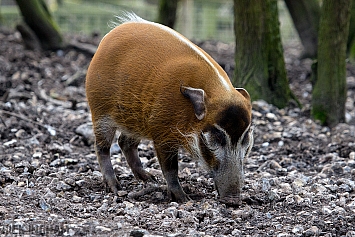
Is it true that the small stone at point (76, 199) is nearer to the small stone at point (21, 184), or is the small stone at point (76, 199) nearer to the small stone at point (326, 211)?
the small stone at point (21, 184)

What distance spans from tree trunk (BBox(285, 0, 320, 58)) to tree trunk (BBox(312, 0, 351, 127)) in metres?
3.34

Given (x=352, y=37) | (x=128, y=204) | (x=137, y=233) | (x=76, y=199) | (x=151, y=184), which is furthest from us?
(x=352, y=37)

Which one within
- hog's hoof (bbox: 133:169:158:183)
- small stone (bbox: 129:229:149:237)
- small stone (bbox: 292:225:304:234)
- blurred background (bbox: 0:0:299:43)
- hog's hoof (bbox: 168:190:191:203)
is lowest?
blurred background (bbox: 0:0:299:43)

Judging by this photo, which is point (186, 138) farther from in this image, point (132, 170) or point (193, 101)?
point (132, 170)

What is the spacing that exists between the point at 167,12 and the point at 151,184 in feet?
19.1

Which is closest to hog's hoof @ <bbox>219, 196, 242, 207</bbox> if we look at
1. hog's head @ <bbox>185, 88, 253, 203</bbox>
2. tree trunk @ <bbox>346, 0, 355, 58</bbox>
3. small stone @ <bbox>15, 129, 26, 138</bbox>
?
hog's head @ <bbox>185, 88, 253, 203</bbox>

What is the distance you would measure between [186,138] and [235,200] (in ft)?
1.95

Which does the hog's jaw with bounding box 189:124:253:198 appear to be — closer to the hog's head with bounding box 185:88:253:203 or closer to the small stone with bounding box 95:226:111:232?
the hog's head with bounding box 185:88:253:203

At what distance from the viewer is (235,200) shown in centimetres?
473

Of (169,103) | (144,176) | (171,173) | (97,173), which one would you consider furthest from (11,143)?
(169,103)

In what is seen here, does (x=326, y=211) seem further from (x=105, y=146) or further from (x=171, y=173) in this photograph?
(x=105, y=146)

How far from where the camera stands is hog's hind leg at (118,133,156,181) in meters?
5.70

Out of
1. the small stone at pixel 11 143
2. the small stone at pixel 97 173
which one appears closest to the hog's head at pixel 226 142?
the small stone at pixel 97 173

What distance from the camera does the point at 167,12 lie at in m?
10.8
